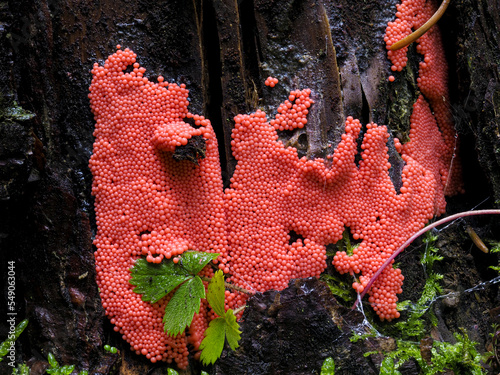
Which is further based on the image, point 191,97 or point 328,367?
point 191,97

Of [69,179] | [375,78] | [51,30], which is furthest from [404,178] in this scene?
[51,30]

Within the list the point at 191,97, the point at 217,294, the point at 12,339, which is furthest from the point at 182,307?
the point at 191,97

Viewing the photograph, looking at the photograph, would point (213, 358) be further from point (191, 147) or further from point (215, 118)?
point (215, 118)

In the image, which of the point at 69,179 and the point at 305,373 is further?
the point at 69,179

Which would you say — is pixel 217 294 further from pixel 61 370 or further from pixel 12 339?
pixel 12 339

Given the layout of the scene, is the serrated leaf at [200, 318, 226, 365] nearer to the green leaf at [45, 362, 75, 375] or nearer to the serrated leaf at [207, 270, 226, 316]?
the serrated leaf at [207, 270, 226, 316]

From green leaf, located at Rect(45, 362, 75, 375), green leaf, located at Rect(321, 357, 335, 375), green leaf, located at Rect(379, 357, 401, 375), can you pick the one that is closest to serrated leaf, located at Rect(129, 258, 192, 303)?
green leaf, located at Rect(45, 362, 75, 375)

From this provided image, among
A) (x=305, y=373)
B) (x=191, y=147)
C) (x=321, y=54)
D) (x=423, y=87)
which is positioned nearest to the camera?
(x=305, y=373)

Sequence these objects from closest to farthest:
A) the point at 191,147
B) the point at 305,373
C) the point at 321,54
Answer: the point at 305,373
the point at 191,147
the point at 321,54
